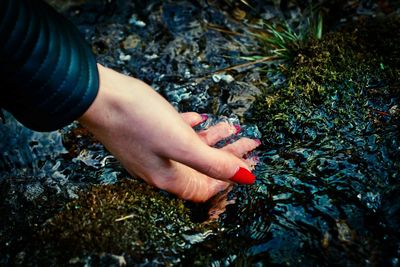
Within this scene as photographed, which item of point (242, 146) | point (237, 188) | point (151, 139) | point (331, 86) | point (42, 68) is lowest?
point (237, 188)

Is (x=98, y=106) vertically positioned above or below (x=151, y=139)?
above

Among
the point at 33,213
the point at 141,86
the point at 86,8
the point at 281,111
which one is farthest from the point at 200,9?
the point at 33,213

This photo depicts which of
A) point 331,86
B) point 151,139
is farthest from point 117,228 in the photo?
point 331,86

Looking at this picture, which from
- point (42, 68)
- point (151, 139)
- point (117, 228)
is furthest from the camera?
point (151, 139)

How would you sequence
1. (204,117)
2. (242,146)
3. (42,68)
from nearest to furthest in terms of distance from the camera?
(42,68), (242,146), (204,117)

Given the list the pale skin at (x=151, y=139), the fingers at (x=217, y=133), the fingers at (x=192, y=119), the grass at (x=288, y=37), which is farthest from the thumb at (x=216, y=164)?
the grass at (x=288, y=37)

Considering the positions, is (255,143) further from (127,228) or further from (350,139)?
(127,228)

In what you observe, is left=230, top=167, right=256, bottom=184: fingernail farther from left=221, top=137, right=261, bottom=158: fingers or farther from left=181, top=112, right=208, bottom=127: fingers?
left=181, top=112, right=208, bottom=127: fingers

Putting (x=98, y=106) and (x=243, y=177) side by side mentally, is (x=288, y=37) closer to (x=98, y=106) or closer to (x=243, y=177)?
(x=243, y=177)
